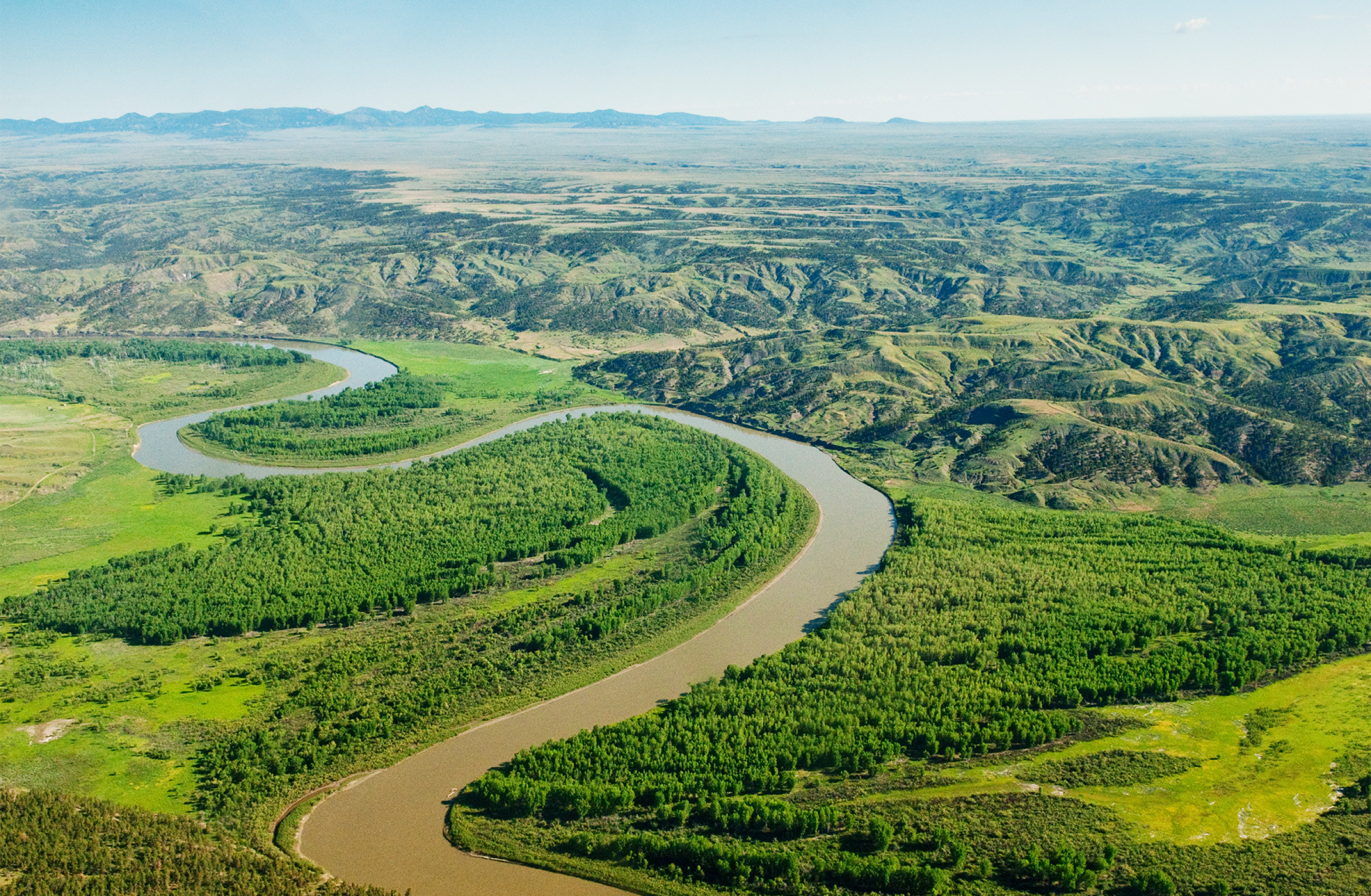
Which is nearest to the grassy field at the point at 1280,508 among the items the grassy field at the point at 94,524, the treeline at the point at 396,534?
the treeline at the point at 396,534

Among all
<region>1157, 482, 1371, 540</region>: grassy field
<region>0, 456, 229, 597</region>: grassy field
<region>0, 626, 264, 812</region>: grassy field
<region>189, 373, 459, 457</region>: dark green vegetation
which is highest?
<region>189, 373, 459, 457</region>: dark green vegetation

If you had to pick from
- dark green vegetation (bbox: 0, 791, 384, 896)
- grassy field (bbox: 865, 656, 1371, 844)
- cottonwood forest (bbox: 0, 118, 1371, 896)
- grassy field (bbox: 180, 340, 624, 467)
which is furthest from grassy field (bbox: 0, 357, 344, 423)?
grassy field (bbox: 865, 656, 1371, 844)

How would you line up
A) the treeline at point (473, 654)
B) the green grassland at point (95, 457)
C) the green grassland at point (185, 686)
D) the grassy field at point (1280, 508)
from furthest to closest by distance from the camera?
the grassy field at point (1280, 508), the green grassland at point (95, 457), the treeline at point (473, 654), the green grassland at point (185, 686)

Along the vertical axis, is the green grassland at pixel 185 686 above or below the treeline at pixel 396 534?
below

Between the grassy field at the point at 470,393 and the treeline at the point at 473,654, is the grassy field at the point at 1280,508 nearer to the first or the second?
the treeline at the point at 473,654

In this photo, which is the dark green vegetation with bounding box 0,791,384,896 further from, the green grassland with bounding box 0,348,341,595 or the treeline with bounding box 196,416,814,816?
the green grassland with bounding box 0,348,341,595

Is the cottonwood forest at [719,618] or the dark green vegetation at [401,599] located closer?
the cottonwood forest at [719,618]
